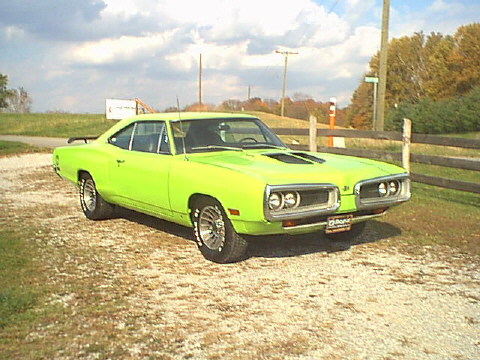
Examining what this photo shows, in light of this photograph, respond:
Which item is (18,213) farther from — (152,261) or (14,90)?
(14,90)

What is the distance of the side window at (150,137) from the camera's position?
6.98 meters

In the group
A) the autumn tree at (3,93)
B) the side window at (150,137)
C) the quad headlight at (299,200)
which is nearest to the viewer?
the quad headlight at (299,200)

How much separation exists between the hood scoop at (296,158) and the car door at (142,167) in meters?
1.17

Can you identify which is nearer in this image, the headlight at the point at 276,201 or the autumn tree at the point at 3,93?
the headlight at the point at 276,201

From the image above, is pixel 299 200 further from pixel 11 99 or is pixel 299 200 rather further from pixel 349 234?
pixel 11 99

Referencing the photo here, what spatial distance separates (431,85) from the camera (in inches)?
2766

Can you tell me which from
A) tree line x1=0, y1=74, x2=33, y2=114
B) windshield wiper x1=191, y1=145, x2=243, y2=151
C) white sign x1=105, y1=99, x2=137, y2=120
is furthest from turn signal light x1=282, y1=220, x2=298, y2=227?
tree line x1=0, y1=74, x2=33, y2=114

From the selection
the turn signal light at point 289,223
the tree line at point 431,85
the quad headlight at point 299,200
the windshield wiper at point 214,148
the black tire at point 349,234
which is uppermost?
the tree line at point 431,85

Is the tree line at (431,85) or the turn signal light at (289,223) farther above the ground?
the tree line at (431,85)

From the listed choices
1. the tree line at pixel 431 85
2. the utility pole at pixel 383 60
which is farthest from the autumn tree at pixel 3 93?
the utility pole at pixel 383 60

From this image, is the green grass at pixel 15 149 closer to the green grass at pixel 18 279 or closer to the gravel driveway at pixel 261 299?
the gravel driveway at pixel 261 299

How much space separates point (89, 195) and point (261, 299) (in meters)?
4.16

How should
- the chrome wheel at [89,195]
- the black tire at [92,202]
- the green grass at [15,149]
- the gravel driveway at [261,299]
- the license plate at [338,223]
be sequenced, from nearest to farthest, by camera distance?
the gravel driveway at [261,299], the license plate at [338,223], the black tire at [92,202], the chrome wheel at [89,195], the green grass at [15,149]

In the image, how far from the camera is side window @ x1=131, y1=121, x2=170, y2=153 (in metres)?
6.98
